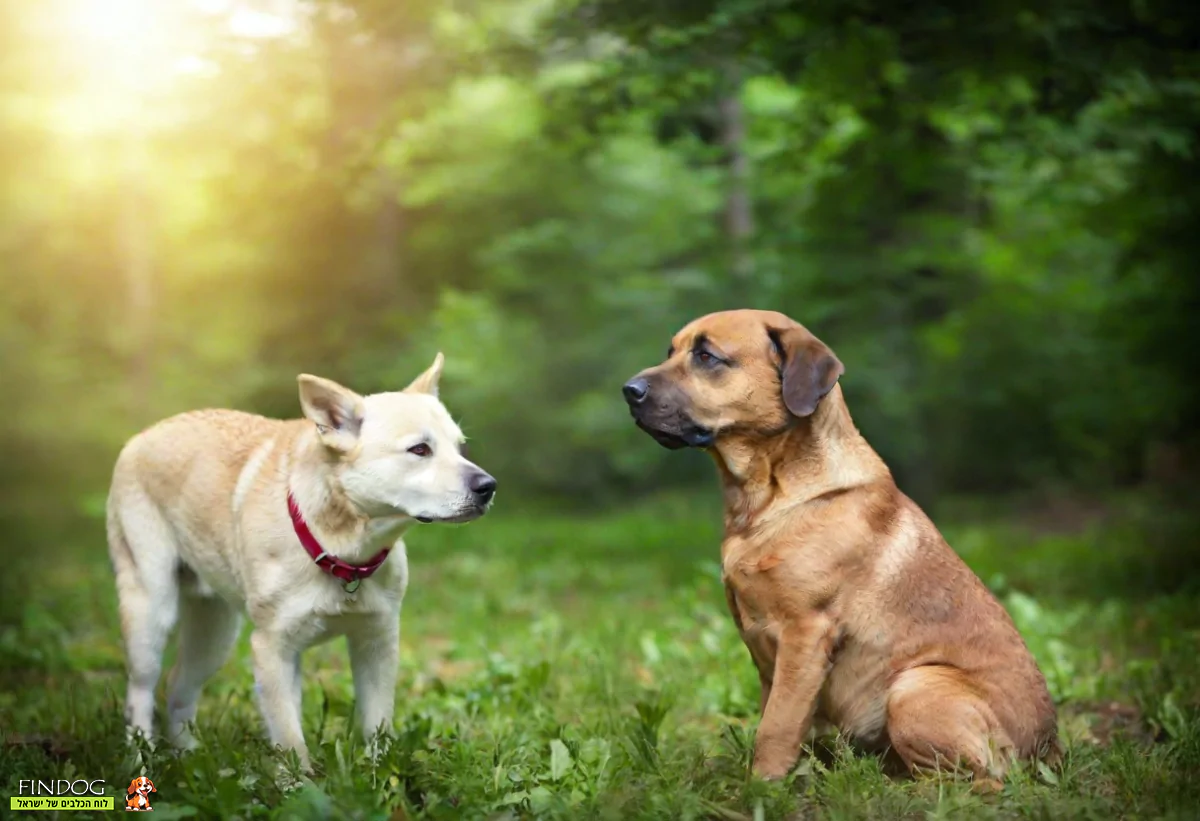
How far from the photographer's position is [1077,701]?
625 centimetres

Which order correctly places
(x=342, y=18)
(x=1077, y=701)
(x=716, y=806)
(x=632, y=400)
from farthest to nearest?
(x=342, y=18)
(x=1077, y=701)
(x=632, y=400)
(x=716, y=806)

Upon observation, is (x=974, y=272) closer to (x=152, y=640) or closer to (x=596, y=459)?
(x=596, y=459)

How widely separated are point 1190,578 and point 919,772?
5930mm

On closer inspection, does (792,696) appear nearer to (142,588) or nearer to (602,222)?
(142,588)

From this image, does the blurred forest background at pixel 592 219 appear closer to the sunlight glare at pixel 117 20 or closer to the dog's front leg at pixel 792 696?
the sunlight glare at pixel 117 20

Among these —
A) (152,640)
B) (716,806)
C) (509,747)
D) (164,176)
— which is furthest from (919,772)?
(164,176)

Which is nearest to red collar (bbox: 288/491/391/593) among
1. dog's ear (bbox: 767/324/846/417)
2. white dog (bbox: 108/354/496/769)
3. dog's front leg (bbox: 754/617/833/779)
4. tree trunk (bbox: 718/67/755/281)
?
white dog (bbox: 108/354/496/769)

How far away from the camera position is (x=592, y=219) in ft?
61.9

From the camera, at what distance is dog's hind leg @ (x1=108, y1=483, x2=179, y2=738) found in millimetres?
5195

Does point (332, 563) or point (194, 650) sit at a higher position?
point (332, 563)

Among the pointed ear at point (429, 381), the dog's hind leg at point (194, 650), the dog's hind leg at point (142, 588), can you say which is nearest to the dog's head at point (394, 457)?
the pointed ear at point (429, 381)

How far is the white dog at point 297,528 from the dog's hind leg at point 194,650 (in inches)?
0.8

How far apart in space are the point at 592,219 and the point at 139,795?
1550 cm

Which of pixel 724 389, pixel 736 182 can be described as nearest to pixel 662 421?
pixel 724 389
